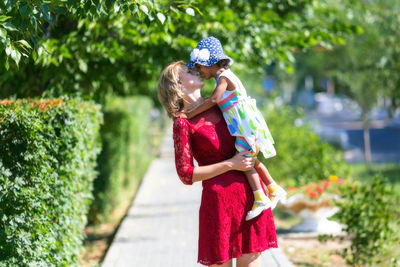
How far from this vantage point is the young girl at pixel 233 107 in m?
3.14

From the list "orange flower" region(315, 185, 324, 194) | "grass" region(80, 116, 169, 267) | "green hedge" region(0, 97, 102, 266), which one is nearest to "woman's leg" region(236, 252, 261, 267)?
"green hedge" region(0, 97, 102, 266)

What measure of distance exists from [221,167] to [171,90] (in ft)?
1.80

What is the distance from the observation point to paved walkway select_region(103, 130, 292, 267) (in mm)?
5879

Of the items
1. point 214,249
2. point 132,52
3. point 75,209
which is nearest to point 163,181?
point 132,52

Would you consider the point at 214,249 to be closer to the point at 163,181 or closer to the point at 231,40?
the point at 231,40

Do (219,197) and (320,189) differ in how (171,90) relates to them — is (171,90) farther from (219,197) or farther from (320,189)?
(320,189)

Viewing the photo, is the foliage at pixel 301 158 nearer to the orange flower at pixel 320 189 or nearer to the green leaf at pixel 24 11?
the orange flower at pixel 320 189

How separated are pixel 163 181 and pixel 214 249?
31.0 feet

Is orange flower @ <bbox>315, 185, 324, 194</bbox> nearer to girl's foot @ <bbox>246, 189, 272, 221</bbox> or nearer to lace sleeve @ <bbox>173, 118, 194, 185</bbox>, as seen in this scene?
girl's foot @ <bbox>246, 189, 272, 221</bbox>

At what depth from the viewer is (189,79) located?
3.19 meters

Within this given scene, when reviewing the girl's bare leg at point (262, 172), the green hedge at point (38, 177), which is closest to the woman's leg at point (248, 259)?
the girl's bare leg at point (262, 172)

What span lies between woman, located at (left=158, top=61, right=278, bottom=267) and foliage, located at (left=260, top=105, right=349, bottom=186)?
5.92m

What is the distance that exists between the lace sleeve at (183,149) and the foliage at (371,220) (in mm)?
2762

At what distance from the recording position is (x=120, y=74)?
689 centimetres
